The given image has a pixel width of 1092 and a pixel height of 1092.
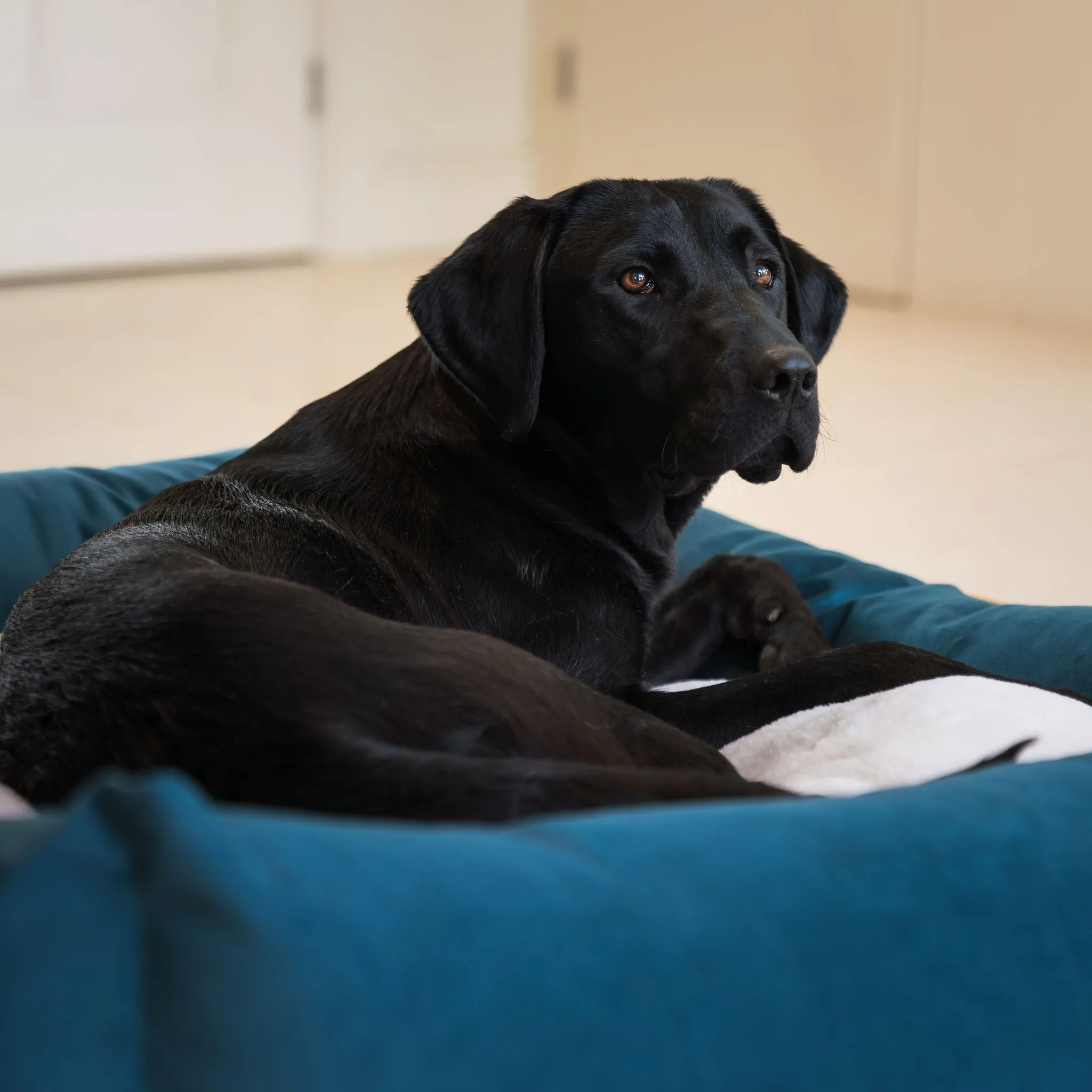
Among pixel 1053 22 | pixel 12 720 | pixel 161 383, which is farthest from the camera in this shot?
pixel 1053 22

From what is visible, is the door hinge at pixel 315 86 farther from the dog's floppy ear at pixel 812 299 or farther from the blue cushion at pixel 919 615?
the dog's floppy ear at pixel 812 299

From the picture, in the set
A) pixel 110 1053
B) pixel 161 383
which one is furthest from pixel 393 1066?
pixel 161 383

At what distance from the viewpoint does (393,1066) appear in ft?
2.88

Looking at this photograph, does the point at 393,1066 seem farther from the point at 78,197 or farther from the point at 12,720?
the point at 78,197

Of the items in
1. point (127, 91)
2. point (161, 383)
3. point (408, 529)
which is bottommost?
point (161, 383)

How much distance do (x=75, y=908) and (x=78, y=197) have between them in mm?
7239

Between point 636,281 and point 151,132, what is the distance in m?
6.35

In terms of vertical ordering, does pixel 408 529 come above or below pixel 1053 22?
below

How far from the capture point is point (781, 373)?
190cm

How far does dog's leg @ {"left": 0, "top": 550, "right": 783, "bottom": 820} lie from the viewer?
47.3 inches

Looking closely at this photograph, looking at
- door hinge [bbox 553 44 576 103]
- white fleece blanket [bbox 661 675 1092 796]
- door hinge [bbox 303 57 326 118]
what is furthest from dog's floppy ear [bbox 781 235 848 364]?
door hinge [bbox 553 44 576 103]

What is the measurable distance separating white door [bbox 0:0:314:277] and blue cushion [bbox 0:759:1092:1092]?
7.10m

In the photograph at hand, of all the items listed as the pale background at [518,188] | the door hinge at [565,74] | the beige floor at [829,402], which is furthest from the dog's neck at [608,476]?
the door hinge at [565,74]

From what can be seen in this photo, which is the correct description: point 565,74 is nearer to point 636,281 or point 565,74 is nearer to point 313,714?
point 636,281
